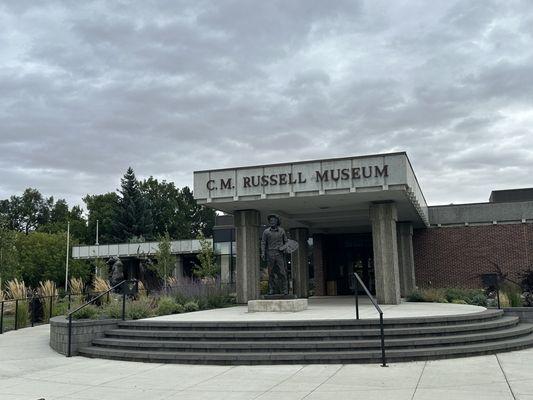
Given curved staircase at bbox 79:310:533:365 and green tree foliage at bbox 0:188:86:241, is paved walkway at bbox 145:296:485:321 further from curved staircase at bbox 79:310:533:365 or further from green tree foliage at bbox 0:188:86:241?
Answer: green tree foliage at bbox 0:188:86:241

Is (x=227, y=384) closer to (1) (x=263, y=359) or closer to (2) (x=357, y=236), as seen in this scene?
(1) (x=263, y=359)

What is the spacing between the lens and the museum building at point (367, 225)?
18281mm

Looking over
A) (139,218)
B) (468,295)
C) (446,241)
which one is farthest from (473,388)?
(139,218)

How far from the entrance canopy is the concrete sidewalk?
7.47 meters

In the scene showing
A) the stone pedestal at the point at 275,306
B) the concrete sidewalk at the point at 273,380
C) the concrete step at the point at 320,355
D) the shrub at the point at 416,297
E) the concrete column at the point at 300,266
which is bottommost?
the concrete sidewalk at the point at 273,380

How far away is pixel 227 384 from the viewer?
910 centimetres

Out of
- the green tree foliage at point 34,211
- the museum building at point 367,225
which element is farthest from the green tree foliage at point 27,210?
the museum building at point 367,225

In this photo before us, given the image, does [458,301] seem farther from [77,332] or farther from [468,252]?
[77,332]

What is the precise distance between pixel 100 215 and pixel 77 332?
67346mm

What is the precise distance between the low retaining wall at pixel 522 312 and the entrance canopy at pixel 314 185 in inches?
188

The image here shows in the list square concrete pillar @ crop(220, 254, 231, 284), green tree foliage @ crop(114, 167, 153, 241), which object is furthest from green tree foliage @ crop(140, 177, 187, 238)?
square concrete pillar @ crop(220, 254, 231, 284)

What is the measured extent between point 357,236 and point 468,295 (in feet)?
37.1

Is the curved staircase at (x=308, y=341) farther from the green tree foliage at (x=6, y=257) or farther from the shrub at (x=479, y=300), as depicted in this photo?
the green tree foliage at (x=6, y=257)

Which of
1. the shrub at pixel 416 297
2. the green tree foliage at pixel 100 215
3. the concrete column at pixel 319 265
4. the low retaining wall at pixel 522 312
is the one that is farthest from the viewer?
the green tree foliage at pixel 100 215
